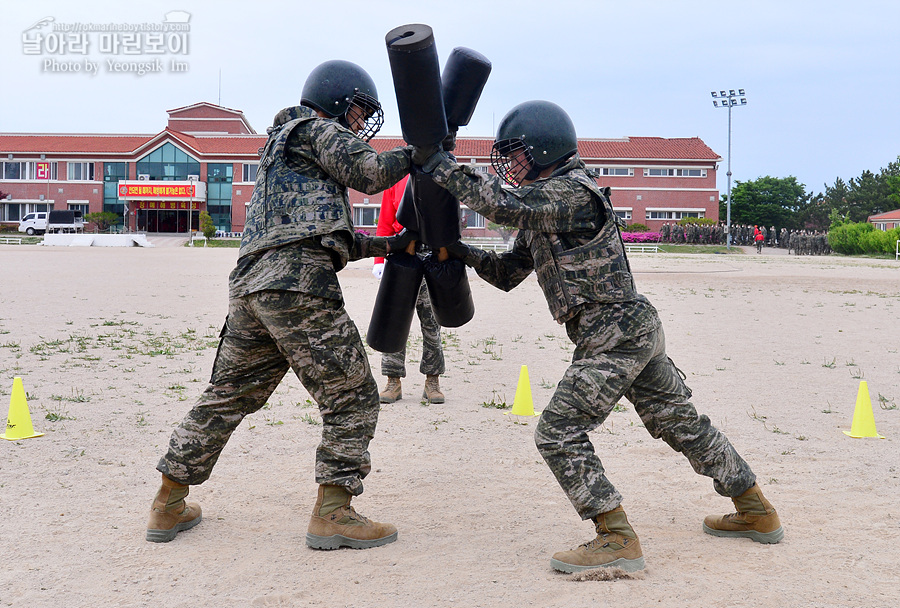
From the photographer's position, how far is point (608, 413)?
3838mm

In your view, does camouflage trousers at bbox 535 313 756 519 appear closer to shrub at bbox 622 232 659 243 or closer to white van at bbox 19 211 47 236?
shrub at bbox 622 232 659 243

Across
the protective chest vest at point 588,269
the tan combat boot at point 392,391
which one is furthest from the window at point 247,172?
the protective chest vest at point 588,269

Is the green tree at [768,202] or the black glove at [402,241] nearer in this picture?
the black glove at [402,241]

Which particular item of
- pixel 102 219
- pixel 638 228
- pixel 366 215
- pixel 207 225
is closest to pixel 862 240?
pixel 638 228

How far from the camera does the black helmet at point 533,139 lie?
13.5 ft

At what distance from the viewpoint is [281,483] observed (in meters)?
5.18

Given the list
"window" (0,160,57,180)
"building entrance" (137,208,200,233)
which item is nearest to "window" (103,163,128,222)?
"building entrance" (137,208,200,233)

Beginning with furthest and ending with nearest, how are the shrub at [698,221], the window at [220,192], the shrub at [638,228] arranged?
the window at [220,192], the shrub at [638,228], the shrub at [698,221]

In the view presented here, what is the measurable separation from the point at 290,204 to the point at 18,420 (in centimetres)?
344

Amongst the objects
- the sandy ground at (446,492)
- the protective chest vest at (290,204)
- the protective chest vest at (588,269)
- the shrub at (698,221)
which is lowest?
the sandy ground at (446,492)

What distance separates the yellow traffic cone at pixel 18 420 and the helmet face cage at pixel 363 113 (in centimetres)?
350

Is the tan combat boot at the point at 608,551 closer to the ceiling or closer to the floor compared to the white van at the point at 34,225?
closer to the floor

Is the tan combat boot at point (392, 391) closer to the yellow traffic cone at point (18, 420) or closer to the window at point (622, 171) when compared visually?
A: the yellow traffic cone at point (18, 420)

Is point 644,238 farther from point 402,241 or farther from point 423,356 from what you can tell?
point 402,241
